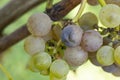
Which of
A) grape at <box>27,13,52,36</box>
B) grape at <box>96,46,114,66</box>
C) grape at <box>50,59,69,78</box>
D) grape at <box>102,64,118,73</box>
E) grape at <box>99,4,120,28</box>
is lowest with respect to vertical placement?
grape at <box>102,64,118,73</box>

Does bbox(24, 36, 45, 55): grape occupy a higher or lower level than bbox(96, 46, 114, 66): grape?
higher

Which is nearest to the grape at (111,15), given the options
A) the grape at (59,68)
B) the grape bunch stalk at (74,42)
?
the grape bunch stalk at (74,42)

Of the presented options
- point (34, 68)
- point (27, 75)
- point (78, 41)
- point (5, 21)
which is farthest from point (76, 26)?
point (27, 75)

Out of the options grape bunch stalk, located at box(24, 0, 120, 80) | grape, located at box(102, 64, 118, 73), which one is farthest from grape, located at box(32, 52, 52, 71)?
grape, located at box(102, 64, 118, 73)

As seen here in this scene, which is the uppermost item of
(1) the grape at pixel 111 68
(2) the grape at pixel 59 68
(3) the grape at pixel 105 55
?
(2) the grape at pixel 59 68

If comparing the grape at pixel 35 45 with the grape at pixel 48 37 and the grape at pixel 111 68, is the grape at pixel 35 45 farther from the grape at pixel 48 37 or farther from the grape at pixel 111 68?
the grape at pixel 111 68

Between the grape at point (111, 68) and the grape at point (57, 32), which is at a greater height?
the grape at point (57, 32)

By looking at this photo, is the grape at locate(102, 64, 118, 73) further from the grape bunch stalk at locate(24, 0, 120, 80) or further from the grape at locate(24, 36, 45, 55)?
the grape at locate(24, 36, 45, 55)
